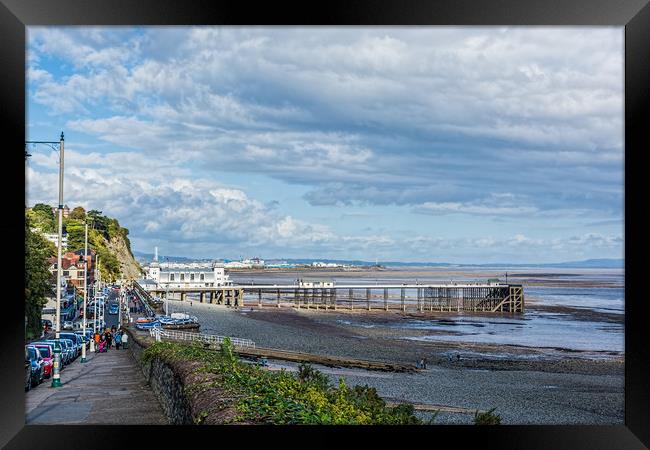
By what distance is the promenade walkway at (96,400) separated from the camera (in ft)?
29.5

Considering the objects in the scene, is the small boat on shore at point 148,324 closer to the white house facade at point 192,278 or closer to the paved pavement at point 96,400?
the paved pavement at point 96,400

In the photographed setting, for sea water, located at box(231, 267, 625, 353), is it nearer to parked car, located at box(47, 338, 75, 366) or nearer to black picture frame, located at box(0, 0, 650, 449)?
parked car, located at box(47, 338, 75, 366)

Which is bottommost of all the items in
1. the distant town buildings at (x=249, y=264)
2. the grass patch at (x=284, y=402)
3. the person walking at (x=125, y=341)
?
the distant town buildings at (x=249, y=264)

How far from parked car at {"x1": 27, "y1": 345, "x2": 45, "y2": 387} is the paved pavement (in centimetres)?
15

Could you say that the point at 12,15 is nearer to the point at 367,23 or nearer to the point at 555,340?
the point at 367,23

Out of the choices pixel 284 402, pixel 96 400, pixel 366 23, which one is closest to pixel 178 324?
pixel 96 400

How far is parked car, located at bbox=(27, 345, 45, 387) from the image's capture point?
1269cm

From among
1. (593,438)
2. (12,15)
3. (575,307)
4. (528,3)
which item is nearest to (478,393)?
(593,438)

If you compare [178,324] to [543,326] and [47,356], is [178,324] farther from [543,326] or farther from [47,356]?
[47,356]

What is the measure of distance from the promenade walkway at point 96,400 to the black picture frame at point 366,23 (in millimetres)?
1694

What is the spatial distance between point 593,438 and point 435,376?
17262 millimetres

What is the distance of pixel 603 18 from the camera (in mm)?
6914

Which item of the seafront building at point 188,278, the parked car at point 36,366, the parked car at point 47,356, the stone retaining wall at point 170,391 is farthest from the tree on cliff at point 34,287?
the seafront building at point 188,278

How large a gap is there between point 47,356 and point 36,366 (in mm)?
1795
